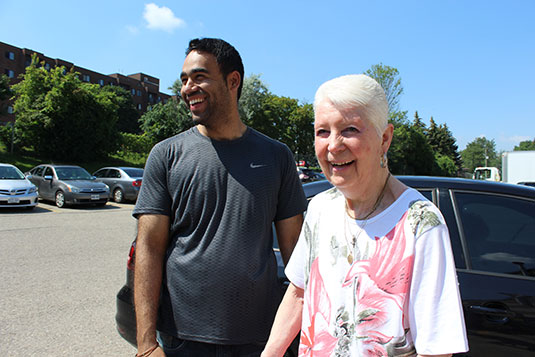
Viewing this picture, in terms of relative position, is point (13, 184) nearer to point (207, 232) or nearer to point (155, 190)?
point (155, 190)

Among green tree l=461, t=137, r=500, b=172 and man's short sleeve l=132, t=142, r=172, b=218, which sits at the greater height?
green tree l=461, t=137, r=500, b=172

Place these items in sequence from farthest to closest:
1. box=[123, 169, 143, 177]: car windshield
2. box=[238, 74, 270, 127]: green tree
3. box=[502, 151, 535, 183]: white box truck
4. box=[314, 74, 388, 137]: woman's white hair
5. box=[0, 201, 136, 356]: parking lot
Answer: box=[238, 74, 270, 127]: green tree < box=[502, 151, 535, 183]: white box truck < box=[123, 169, 143, 177]: car windshield < box=[0, 201, 136, 356]: parking lot < box=[314, 74, 388, 137]: woman's white hair

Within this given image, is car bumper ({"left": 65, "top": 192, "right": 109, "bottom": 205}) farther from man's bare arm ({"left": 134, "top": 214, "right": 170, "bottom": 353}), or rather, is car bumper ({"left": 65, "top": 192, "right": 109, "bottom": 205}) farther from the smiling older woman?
the smiling older woman

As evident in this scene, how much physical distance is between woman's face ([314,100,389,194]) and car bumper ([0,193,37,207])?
548 inches

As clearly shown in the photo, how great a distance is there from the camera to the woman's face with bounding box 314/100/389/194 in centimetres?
113

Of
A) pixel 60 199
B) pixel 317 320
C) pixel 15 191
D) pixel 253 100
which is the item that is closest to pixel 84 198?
pixel 60 199

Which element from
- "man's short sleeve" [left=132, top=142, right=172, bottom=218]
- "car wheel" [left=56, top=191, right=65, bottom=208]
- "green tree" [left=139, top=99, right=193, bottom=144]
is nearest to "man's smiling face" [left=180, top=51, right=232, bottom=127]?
"man's short sleeve" [left=132, top=142, right=172, bottom=218]

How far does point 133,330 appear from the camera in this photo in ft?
8.84

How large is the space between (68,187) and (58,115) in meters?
15.4

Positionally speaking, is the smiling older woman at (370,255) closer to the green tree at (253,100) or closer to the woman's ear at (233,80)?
the woman's ear at (233,80)

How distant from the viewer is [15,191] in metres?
12.4

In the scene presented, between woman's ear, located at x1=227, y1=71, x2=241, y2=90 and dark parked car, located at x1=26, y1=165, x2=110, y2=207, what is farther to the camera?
dark parked car, located at x1=26, y1=165, x2=110, y2=207

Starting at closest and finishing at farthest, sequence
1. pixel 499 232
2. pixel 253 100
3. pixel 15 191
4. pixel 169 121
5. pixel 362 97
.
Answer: pixel 362 97, pixel 499 232, pixel 15 191, pixel 169 121, pixel 253 100

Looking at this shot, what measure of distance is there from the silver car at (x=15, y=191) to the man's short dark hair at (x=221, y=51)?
1307 centimetres
